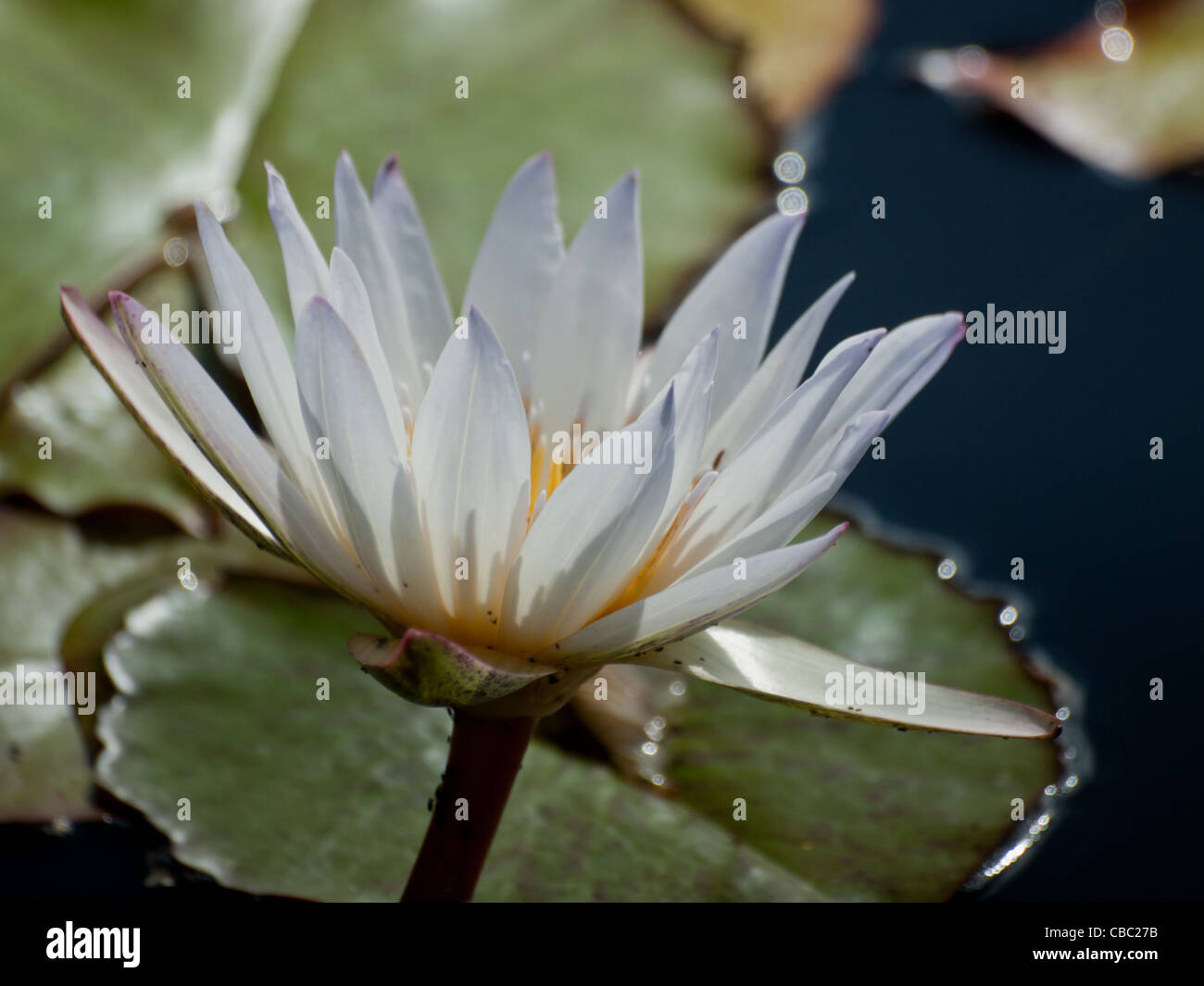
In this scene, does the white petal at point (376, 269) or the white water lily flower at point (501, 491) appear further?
the white petal at point (376, 269)

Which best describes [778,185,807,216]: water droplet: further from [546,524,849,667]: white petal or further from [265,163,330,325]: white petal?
Result: [546,524,849,667]: white petal

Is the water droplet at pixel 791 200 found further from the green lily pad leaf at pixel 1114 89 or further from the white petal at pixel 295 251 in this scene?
the white petal at pixel 295 251

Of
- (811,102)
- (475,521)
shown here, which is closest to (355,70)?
(811,102)

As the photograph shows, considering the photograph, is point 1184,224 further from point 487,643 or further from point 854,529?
point 487,643

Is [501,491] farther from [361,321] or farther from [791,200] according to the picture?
[791,200]

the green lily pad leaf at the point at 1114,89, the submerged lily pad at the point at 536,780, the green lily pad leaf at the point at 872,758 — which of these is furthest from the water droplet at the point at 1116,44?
the submerged lily pad at the point at 536,780
